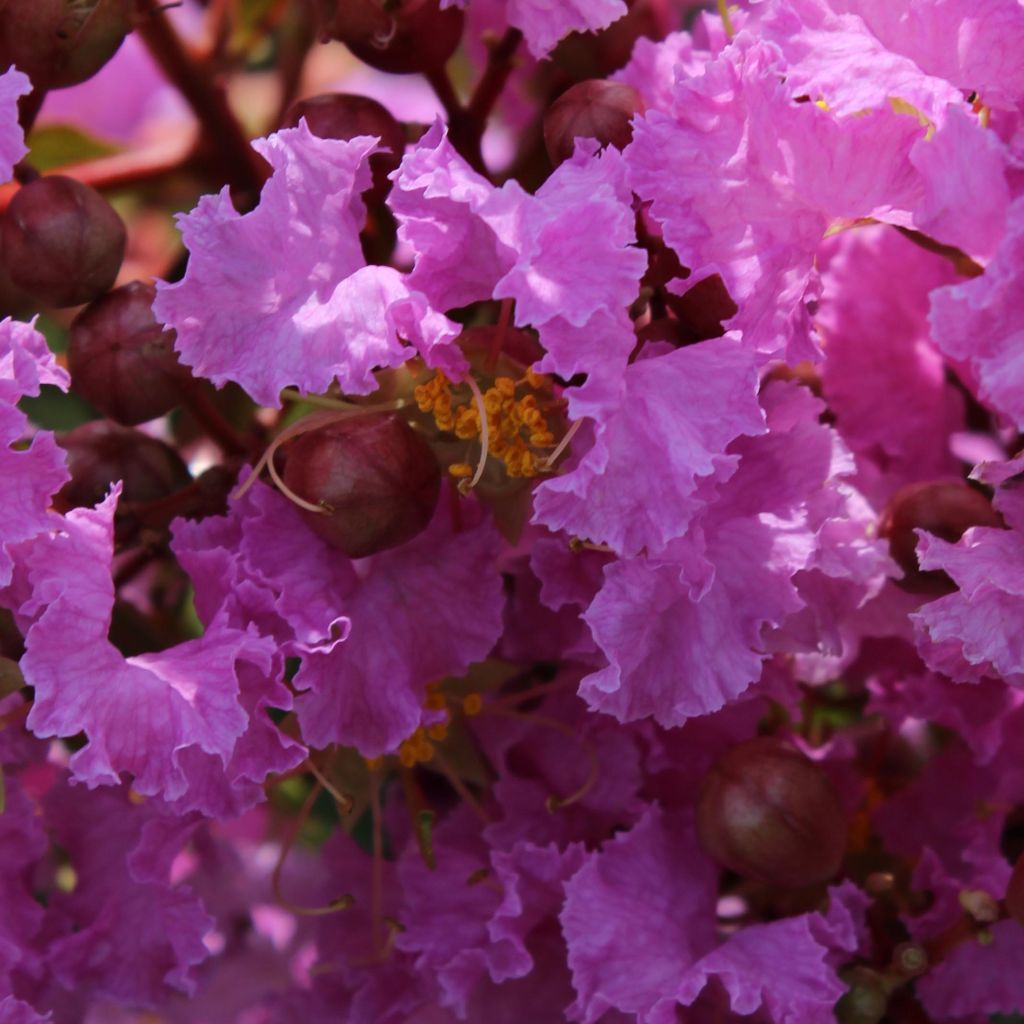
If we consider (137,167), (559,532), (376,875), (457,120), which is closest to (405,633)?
(559,532)

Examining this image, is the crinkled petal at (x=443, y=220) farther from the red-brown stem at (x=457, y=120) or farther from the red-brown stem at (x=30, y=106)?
the red-brown stem at (x=30, y=106)

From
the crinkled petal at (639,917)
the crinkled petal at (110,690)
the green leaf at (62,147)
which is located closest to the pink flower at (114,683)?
the crinkled petal at (110,690)

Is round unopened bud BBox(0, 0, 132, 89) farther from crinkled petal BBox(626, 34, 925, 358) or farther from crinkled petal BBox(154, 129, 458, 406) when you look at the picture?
crinkled petal BBox(626, 34, 925, 358)

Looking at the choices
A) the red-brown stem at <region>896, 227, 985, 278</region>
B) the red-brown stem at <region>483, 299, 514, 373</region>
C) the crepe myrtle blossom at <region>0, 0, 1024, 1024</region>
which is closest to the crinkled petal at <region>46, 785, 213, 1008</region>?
the crepe myrtle blossom at <region>0, 0, 1024, 1024</region>

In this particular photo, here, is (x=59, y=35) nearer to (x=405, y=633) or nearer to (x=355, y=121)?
(x=355, y=121)

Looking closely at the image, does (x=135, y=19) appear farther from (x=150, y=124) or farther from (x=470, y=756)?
(x=150, y=124)
